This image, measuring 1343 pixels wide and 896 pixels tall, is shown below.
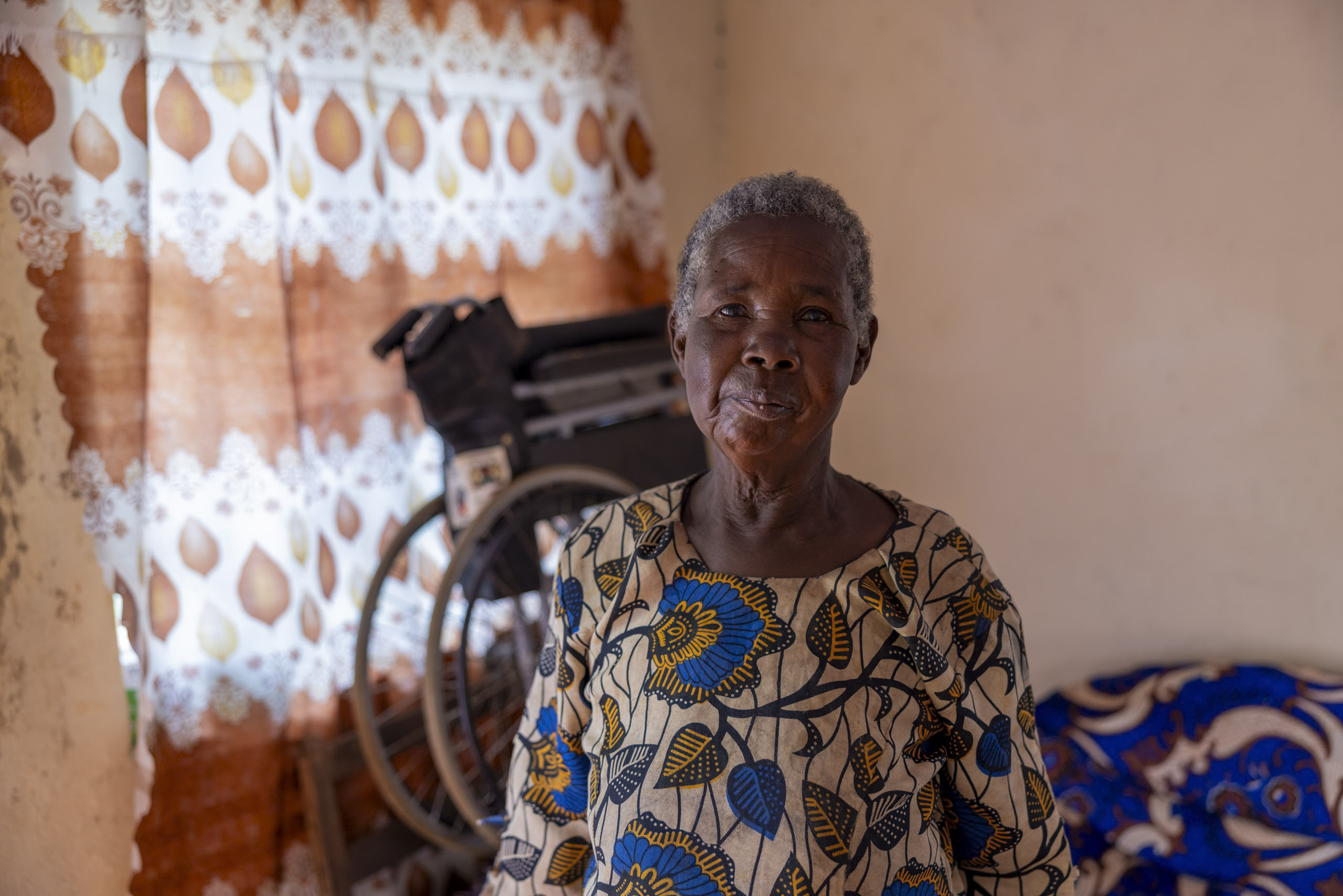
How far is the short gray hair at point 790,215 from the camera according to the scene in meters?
0.85

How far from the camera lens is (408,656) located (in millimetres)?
1987

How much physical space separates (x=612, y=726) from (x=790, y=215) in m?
0.57

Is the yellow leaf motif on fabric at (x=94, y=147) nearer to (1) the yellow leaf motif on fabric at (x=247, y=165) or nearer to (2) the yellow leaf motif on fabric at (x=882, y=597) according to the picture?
(1) the yellow leaf motif on fabric at (x=247, y=165)

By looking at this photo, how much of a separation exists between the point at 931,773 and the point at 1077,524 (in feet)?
4.05

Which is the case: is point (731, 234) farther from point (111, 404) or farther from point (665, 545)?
point (111, 404)

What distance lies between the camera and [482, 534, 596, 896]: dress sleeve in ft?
A: 3.10

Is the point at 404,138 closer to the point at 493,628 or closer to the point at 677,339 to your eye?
the point at 493,628

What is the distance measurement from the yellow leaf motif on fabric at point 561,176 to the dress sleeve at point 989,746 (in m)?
1.57

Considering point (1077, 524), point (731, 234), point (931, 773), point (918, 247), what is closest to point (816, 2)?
point (918, 247)

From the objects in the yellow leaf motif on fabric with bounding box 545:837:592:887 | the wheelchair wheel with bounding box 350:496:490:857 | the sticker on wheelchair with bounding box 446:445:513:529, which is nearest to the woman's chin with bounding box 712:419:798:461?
the yellow leaf motif on fabric with bounding box 545:837:592:887

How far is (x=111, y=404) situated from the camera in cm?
150

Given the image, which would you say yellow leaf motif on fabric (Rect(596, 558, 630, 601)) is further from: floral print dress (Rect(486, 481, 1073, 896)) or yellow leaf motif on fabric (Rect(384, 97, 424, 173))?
yellow leaf motif on fabric (Rect(384, 97, 424, 173))

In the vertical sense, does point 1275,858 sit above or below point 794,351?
below

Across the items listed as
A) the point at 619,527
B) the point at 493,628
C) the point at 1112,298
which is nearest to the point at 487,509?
the point at 493,628
